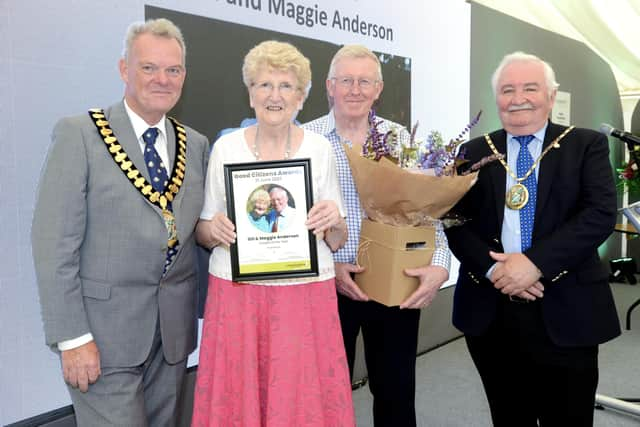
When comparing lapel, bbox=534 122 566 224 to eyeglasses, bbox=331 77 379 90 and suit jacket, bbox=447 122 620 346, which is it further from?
eyeglasses, bbox=331 77 379 90

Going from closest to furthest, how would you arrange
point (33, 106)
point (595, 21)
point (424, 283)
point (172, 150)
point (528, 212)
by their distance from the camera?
1. point (172, 150)
2. point (424, 283)
3. point (528, 212)
4. point (33, 106)
5. point (595, 21)

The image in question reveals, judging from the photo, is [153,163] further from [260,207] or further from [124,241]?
[260,207]

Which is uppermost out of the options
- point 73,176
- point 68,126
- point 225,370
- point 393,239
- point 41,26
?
point 41,26

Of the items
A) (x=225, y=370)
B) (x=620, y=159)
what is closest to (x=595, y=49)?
(x=620, y=159)

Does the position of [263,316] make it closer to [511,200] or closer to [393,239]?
[393,239]

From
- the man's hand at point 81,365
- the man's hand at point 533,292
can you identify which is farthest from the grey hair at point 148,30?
the man's hand at point 533,292

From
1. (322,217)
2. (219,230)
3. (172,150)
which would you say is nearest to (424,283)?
(322,217)

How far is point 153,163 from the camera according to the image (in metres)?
1.73

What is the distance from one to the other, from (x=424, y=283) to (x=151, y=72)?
1119mm

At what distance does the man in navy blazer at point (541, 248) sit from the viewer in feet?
6.48

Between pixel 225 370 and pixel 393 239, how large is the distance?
0.67 meters

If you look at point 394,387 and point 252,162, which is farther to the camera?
point 394,387

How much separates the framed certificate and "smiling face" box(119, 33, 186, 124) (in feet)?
1.11

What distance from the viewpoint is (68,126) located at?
5.25 ft
